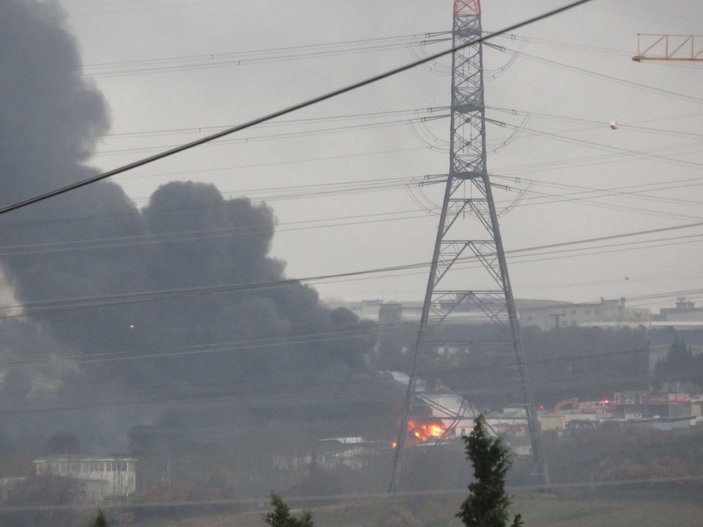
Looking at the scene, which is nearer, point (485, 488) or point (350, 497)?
point (485, 488)

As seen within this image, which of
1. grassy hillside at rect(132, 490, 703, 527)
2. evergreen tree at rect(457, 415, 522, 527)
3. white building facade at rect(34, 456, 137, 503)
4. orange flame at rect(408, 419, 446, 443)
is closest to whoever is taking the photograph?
evergreen tree at rect(457, 415, 522, 527)

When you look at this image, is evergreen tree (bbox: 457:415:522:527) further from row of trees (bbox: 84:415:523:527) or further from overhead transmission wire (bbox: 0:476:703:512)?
overhead transmission wire (bbox: 0:476:703:512)

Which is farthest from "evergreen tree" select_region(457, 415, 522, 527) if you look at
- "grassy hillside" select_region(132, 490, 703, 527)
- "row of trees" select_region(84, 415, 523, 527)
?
"grassy hillside" select_region(132, 490, 703, 527)

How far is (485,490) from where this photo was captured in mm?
13797

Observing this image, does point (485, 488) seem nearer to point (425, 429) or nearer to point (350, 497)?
point (350, 497)

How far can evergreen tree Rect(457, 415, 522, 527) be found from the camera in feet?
44.9

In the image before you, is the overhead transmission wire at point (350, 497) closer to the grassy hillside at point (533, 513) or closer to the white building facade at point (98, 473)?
the grassy hillside at point (533, 513)

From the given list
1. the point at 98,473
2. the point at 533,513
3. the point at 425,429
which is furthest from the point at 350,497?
the point at 98,473

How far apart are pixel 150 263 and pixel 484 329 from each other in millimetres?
17754

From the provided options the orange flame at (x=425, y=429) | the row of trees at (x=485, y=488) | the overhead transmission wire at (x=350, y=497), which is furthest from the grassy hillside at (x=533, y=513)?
the row of trees at (x=485, y=488)

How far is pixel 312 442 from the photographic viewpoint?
146 feet

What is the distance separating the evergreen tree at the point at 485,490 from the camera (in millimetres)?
13695

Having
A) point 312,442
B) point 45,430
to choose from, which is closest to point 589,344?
point 312,442

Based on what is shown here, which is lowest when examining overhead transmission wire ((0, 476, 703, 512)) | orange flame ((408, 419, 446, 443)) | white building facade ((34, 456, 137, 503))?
overhead transmission wire ((0, 476, 703, 512))
